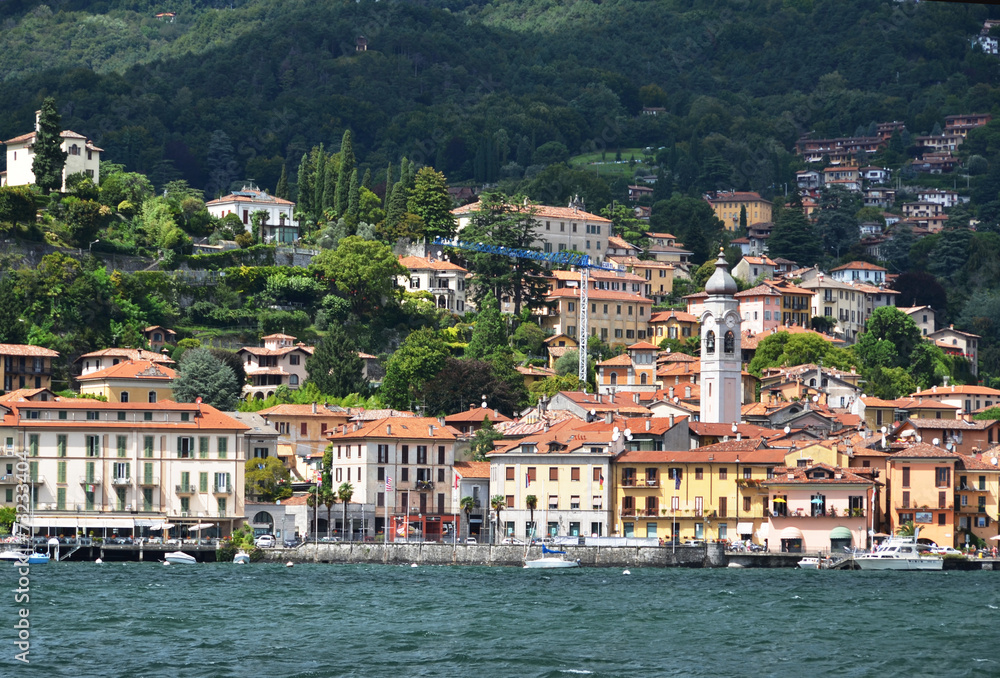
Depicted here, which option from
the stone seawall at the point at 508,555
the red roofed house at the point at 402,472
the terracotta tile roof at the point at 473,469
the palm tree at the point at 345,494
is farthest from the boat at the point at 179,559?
the terracotta tile roof at the point at 473,469

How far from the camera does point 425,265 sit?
118438 mm

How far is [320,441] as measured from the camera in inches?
3688

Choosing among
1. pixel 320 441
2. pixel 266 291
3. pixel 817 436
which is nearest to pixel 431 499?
pixel 320 441

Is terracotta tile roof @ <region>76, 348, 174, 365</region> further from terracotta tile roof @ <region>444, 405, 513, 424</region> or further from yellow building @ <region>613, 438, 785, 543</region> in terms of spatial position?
yellow building @ <region>613, 438, 785, 543</region>

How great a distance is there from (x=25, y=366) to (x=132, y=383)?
606 centimetres

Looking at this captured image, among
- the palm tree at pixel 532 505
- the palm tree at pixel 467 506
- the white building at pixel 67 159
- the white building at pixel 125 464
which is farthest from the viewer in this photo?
the white building at pixel 67 159

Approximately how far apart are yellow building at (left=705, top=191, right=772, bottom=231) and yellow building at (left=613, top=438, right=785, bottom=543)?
10220 centimetres

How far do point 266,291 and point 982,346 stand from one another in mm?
55858

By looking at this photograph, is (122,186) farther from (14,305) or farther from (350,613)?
(350,613)

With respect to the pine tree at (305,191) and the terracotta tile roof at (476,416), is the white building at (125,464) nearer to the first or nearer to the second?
the terracotta tile roof at (476,416)

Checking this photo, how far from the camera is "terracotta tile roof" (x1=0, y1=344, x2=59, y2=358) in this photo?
9381 centimetres

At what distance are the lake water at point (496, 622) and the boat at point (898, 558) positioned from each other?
727 millimetres

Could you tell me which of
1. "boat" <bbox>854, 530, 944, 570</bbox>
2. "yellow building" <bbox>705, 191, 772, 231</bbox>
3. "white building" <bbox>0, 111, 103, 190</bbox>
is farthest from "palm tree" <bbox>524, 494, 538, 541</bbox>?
"yellow building" <bbox>705, 191, 772, 231</bbox>

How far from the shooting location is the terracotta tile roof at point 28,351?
9381cm
